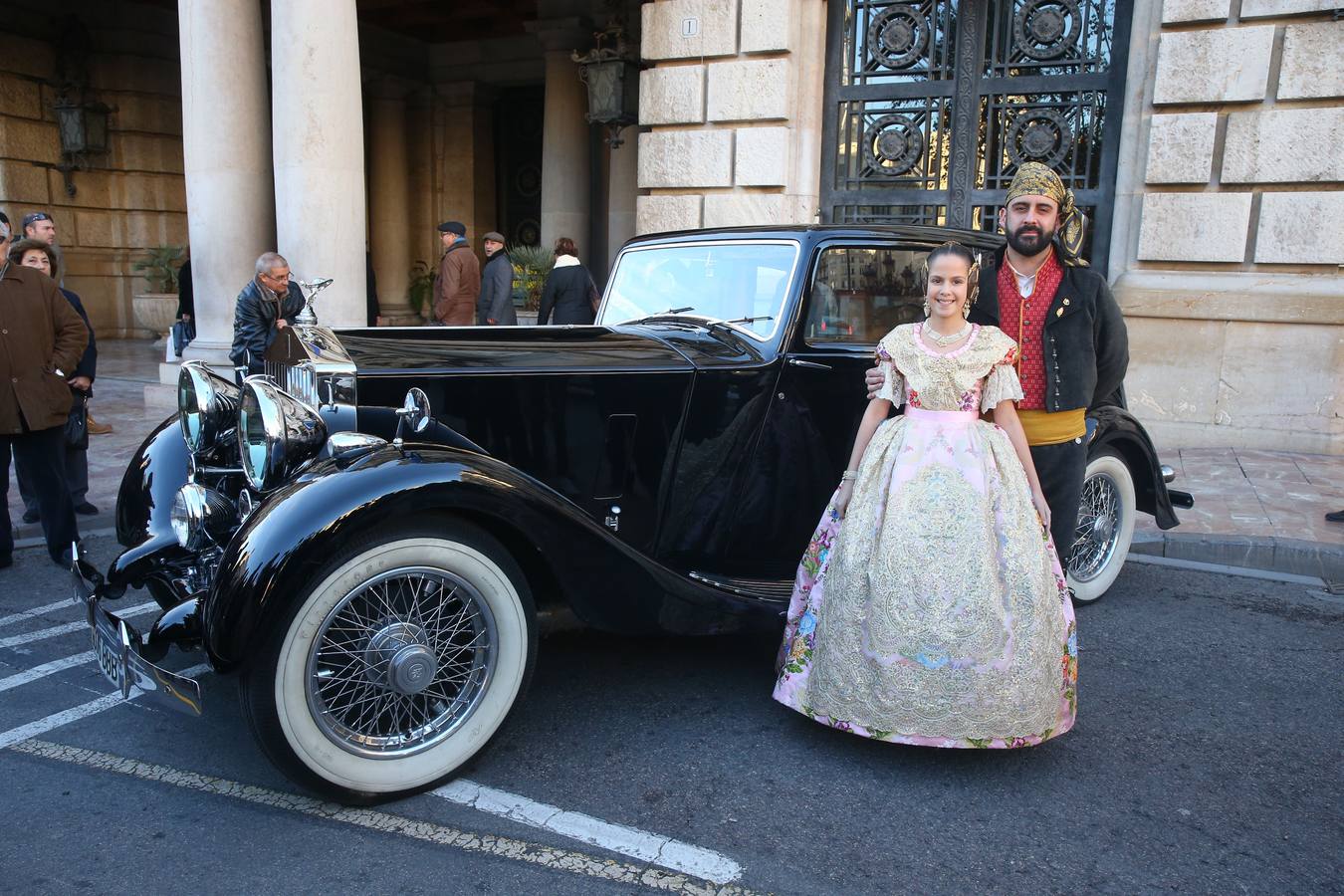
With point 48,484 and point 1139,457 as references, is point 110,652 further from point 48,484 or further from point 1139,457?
→ point 1139,457

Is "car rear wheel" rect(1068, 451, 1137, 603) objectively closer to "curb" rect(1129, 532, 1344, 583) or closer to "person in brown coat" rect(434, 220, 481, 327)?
"curb" rect(1129, 532, 1344, 583)

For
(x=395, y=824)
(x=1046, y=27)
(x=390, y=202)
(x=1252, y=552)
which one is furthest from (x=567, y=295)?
(x=390, y=202)

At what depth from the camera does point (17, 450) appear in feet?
16.3

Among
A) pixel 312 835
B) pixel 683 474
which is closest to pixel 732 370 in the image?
pixel 683 474

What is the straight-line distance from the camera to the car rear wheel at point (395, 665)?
255cm

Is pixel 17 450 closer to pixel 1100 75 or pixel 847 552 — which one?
pixel 847 552

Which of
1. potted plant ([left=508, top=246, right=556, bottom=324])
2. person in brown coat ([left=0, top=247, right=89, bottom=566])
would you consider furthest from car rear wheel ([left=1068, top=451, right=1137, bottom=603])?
potted plant ([left=508, top=246, right=556, bottom=324])

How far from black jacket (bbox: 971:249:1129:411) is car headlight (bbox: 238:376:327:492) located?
91.0 inches

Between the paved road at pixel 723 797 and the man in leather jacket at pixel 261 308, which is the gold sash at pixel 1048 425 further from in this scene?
the man in leather jacket at pixel 261 308

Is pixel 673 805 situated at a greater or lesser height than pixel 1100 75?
lesser

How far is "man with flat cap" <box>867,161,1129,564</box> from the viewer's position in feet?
11.2

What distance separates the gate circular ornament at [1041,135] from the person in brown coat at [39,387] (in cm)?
752

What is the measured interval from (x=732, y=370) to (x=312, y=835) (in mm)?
2025

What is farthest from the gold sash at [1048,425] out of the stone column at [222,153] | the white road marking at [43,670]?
the stone column at [222,153]
